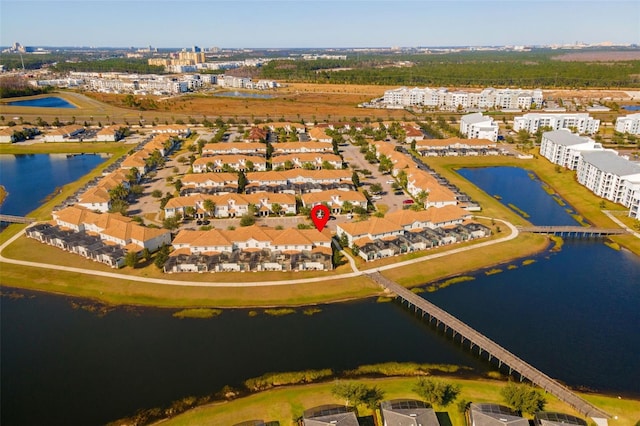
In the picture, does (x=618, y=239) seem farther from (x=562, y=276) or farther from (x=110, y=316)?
(x=110, y=316)

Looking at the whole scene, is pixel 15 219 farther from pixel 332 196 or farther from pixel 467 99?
pixel 467 99

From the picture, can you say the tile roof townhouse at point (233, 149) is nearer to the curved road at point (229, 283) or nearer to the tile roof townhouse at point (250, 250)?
the tile roof townhouse at point (250, 250)

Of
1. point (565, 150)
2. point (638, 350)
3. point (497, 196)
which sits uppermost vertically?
point (565, 150)

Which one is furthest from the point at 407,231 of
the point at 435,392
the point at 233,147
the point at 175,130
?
the point at 175,130

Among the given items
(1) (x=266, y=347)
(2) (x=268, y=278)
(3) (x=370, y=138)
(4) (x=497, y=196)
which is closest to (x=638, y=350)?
(1) (x=266, y=347)

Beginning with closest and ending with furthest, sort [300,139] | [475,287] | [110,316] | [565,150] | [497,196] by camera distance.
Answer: [110,316], [475,287], [497,196], [565,150], [300,139]

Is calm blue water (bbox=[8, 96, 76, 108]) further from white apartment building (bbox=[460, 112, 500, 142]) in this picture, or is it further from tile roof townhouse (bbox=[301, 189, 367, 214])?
white apartment building (bbox=[460, 112, 500, 142])

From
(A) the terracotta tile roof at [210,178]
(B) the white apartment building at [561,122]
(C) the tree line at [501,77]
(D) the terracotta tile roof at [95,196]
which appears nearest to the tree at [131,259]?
(D) the terracotta tile roof at [95,196]
